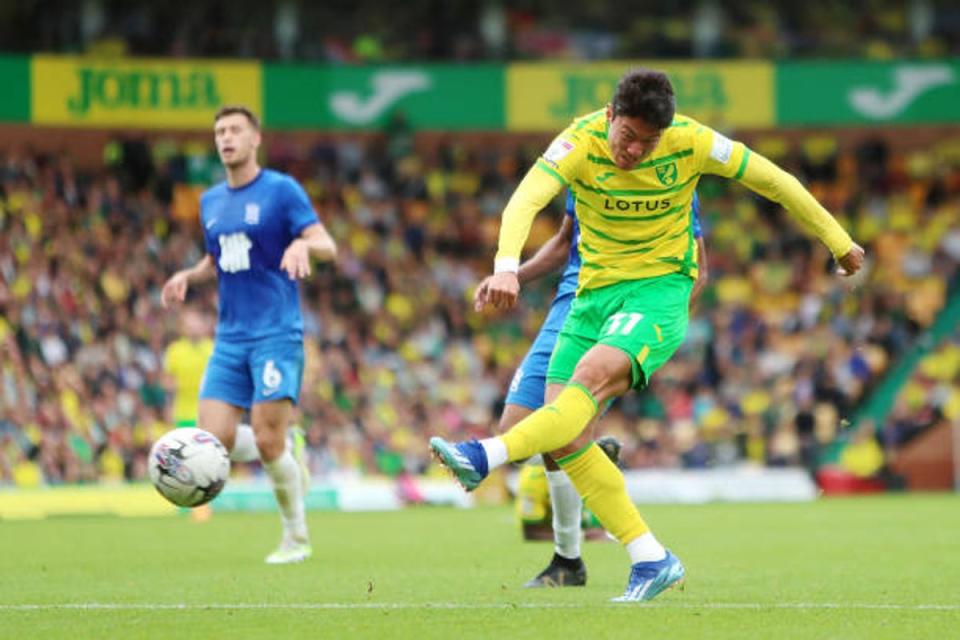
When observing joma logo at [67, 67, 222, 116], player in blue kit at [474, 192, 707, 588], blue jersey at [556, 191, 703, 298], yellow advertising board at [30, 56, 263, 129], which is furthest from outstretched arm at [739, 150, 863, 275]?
joma logo at [67, 67, 222, 116]

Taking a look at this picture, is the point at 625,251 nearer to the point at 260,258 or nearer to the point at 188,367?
the point at 260,258

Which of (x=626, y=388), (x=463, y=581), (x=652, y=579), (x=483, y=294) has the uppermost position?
(x=483, y=294)

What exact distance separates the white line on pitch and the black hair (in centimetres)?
200

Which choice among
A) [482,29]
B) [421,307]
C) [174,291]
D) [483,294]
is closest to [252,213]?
[174,291]

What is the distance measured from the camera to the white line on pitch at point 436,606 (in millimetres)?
7684

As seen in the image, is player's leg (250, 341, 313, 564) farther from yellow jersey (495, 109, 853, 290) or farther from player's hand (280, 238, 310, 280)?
yellow jersey (495, 109, 853, 290)

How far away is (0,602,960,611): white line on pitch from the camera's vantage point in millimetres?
7684

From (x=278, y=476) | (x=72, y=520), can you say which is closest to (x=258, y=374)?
(x=278, y=476)

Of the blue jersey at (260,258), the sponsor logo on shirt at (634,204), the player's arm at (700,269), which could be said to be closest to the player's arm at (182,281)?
the blue jersey at (260,258)

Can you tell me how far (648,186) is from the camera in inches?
315

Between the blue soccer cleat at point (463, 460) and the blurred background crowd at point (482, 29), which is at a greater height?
the blurred background crowd at point (482, 29)

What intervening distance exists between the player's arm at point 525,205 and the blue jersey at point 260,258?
3.56 metres

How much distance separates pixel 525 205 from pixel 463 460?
1.19m

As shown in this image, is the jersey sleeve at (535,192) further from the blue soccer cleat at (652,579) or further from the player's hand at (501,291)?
the blue soccer cleat at (652,579)
